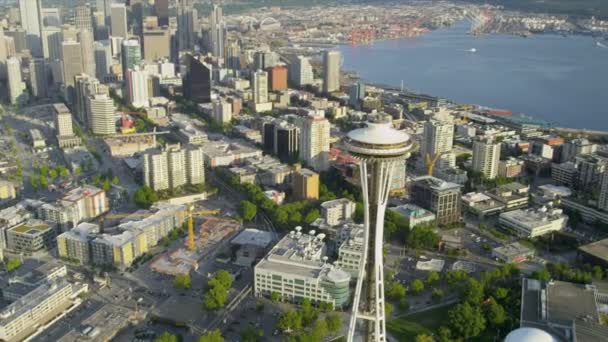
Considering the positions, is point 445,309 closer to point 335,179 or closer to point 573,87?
point 335,179

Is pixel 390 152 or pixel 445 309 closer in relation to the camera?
pixel 390 152

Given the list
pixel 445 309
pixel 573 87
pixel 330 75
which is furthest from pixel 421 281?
pixel 573 87

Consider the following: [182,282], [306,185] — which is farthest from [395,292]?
[306,185]

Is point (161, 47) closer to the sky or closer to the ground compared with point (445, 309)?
closer to the sky

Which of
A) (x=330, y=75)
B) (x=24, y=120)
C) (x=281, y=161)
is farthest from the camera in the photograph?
(x=330, y=75)

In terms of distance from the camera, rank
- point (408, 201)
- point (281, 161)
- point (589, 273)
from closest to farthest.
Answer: point (589, 273) → point (408, 201) → point (281, 161)
